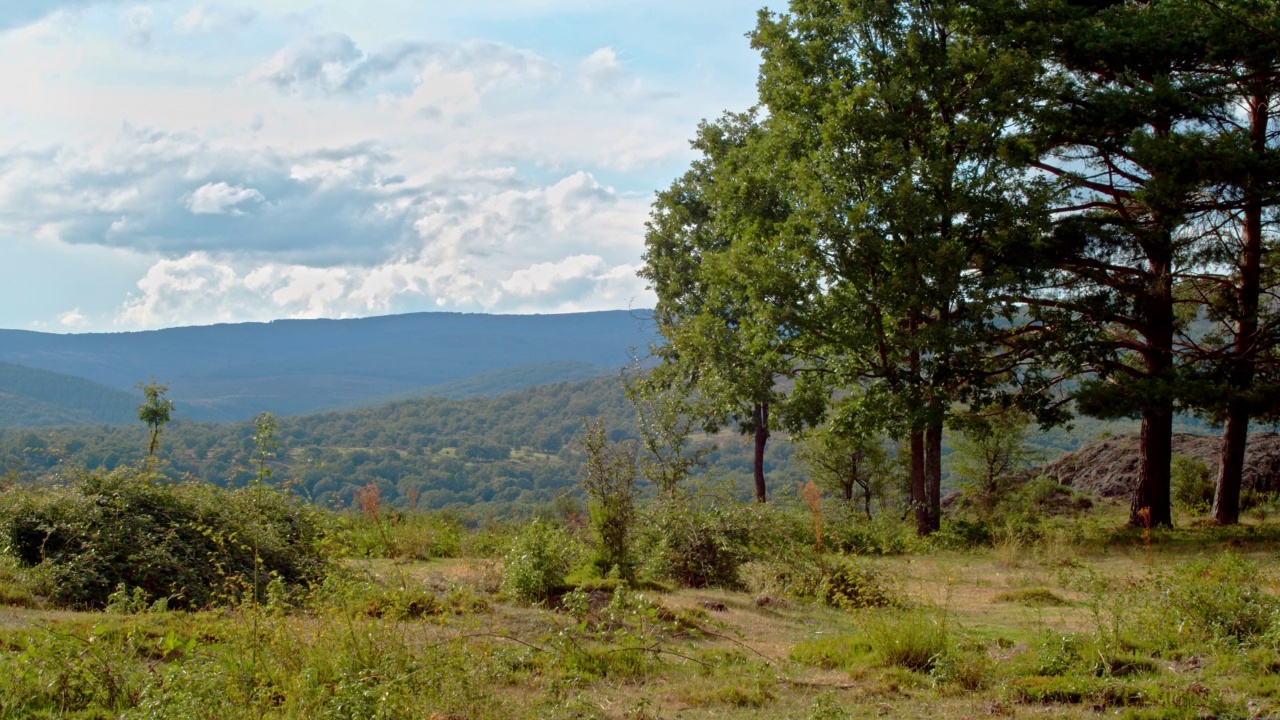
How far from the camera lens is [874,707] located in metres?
6.09

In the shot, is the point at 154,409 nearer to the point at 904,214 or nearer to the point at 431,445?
the point at 904,214

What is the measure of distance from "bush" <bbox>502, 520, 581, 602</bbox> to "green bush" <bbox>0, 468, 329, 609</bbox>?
6.29 ft

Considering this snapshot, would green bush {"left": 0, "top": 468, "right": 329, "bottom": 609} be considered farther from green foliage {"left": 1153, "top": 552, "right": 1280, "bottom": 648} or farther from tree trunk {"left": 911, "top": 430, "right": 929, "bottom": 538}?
tree trunk {"left": 911, "top": 430, "right": 929, "bottom": 538}

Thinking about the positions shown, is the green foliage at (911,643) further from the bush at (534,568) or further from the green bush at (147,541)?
the green bush at (147,541)

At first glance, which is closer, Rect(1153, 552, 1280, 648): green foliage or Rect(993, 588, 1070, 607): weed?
Rect(1153, 552, 1280, 648): green foliage

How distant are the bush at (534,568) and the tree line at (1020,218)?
25.8 ft

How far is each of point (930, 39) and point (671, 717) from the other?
1473 centimetres

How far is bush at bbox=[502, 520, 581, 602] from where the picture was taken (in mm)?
9398

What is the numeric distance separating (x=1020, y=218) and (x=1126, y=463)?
14.2 m

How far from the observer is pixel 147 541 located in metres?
9.09

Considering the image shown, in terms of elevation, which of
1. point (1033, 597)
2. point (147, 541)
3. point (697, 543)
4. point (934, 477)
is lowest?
point (1033, 597)

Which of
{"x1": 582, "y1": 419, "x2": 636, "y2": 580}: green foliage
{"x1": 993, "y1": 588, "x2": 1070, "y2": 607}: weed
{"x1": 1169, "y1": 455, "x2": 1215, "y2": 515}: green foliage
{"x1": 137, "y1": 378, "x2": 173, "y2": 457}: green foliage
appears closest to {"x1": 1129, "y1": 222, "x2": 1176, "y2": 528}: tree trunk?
{"x1": 1169, "y1": 455, "x2": 1215, "y2": 515}: green foliage

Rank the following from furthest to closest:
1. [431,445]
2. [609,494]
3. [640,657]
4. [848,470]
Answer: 1. [431,445]
2. [848,470]
3. [609,494]
4. [640,657]

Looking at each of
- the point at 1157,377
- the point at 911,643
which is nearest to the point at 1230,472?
the point at 1157,377
